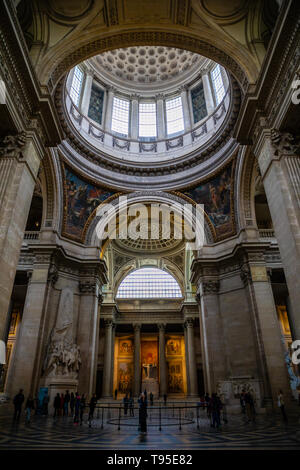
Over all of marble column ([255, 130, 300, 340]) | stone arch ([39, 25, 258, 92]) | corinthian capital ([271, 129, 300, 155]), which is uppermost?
stone arch ([39, 25, 258, 92])

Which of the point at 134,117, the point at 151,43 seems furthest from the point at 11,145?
the point at 134,117

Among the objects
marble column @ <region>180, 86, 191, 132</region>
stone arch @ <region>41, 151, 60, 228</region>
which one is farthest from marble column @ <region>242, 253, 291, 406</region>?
marble column @ <region>180, 86, 191, 132</region>

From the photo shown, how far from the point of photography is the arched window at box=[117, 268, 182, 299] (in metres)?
30.8

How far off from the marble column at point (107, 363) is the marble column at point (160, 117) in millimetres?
17152

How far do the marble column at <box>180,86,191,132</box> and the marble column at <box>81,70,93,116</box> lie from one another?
722 centimetres

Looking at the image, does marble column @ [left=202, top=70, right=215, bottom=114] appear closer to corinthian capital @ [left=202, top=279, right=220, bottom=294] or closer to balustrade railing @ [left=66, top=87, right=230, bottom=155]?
balustrade railing @ [left=66, top=87, right=230, bottom=155]

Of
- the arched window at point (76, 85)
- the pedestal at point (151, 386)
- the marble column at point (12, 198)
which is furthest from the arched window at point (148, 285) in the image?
the marble column at point (12, 198)

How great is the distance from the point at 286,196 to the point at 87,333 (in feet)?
41.2

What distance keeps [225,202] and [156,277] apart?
630 inches

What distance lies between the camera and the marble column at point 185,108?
21898mm

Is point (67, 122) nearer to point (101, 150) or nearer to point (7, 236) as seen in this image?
point (101, 150)

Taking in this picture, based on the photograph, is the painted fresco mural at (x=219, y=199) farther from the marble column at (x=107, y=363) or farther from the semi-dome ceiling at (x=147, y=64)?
the marble column at (x=107, y=363)

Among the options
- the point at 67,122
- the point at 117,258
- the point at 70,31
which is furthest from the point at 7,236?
the point at 117,258

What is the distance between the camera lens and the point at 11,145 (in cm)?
742
